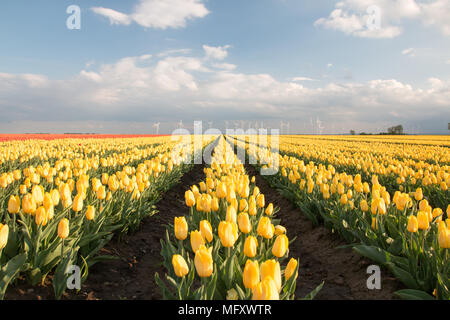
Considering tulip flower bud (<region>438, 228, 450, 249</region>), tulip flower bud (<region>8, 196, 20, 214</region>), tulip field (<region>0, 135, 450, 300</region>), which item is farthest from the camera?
tulip flower bud (<region>8, 196, 20, 214</region>)

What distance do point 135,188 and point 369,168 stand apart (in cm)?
653

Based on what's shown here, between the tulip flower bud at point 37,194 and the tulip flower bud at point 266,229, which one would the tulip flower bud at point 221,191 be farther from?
the tulip flower bud at point 37,194

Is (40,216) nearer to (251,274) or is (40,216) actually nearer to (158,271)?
(158,271)

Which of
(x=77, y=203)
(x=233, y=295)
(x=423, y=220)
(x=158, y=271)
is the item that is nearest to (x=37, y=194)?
(x=77, y=203)

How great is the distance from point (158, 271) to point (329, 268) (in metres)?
2.23

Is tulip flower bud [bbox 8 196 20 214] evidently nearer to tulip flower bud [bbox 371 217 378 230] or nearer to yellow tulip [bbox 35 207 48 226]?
yellow tulip [bbox 35 207 48 226]

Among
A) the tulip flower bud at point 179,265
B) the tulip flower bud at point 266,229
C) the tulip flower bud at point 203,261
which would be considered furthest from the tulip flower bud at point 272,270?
the tulip flower bud at point 266,229

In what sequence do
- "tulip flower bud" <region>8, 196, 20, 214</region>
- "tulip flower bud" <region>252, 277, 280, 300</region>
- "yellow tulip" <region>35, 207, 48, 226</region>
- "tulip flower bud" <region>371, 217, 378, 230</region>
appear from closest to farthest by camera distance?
"tulip flower bud" <region>252, 277, 280, 300</region> → "yellow tulip" <region>35, 207, 48, 226</region> → "tulip flower bud" <region>8, 196, 20, 214</region> → "tulip flower bud" <region>371, 217, 378, 230</region>

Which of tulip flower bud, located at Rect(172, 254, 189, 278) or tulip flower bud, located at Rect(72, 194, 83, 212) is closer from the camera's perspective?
tulip flower bud, located at Rect(172, 254, 189, 278)

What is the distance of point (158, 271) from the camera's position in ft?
11.3

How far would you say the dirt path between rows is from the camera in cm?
291

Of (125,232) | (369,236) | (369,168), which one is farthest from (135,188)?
(369,168)

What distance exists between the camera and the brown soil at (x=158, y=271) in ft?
9.02

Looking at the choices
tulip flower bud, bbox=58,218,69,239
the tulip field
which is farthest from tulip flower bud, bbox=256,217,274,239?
tulip flower bud, bbox=58,218,69,239
